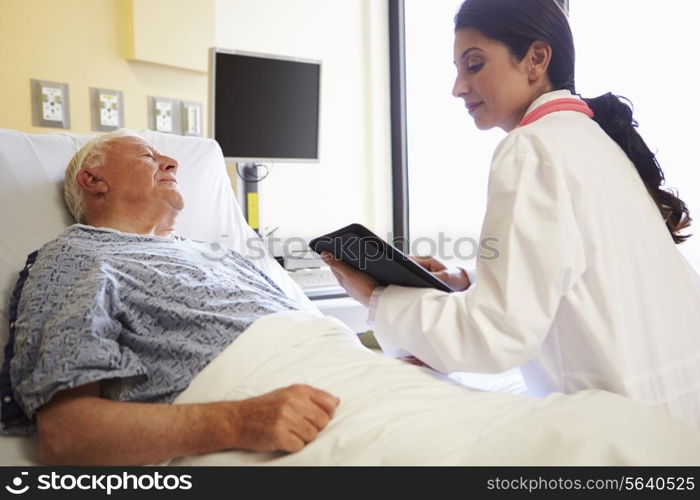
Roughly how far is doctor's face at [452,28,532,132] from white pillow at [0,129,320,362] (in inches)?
30.3

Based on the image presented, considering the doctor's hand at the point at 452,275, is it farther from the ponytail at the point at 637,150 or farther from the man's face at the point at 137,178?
the man's face at the point at 137,178

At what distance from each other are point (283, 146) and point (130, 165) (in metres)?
0.95

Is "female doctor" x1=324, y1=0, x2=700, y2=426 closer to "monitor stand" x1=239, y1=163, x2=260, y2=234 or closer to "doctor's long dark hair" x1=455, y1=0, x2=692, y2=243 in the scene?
"doctor's long dark hair" x1=455, y1=0, x2=692, y2=243

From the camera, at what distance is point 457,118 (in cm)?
327

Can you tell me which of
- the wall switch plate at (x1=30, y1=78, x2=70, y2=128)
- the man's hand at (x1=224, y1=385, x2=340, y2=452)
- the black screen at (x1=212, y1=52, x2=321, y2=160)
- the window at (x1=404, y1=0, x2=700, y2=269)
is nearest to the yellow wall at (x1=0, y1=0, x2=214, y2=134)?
the wall switch plate at (x1=30, y1=78, x2=70, y2=128)

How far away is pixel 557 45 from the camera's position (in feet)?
3.70

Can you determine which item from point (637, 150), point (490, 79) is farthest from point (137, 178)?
point (637, 150)

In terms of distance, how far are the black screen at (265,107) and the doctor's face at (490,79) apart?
1.19m

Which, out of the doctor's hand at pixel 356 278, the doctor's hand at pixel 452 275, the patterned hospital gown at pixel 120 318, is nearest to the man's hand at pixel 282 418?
the patterned hospital gown at pixel 120 318

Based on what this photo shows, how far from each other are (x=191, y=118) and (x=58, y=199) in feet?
3.18

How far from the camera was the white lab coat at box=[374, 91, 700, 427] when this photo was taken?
94cm

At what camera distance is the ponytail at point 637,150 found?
1123 millimetres
